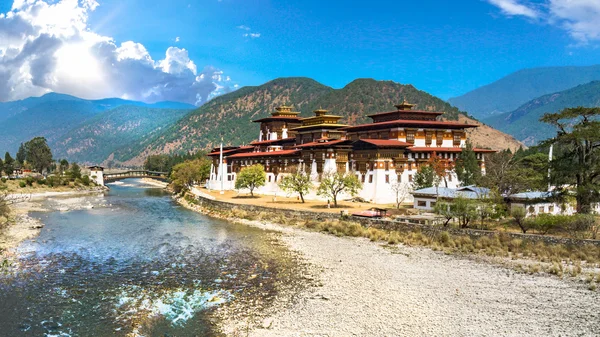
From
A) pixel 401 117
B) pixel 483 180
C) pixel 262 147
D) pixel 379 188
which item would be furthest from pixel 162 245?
pixel 262 147

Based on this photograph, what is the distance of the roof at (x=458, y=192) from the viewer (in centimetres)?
4635

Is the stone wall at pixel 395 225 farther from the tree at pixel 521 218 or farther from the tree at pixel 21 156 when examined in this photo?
the tree at pixel 21 156

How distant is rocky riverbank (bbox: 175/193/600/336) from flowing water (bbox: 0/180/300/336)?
292cm

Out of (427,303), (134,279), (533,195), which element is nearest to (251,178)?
(533,195)

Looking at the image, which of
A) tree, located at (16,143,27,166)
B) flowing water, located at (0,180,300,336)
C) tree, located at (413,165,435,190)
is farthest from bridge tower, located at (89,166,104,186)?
tree, located at (413,165,435,190)

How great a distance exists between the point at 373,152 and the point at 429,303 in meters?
42.1

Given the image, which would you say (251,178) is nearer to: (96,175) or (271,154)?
(271,154)

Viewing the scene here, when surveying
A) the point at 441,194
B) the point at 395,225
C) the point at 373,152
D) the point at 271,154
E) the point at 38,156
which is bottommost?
the point at 395,225

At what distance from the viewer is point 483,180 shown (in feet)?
180

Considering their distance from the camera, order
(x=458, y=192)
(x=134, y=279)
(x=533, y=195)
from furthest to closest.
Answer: (x=458, y=192) < (x=533, y=195) < (x=134, y=279)

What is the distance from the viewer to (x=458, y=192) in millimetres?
48625

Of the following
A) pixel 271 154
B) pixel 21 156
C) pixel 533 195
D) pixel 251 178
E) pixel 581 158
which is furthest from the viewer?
pixel 21 156

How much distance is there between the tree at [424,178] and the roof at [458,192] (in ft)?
20.6

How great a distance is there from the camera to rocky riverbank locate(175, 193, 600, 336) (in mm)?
20516
